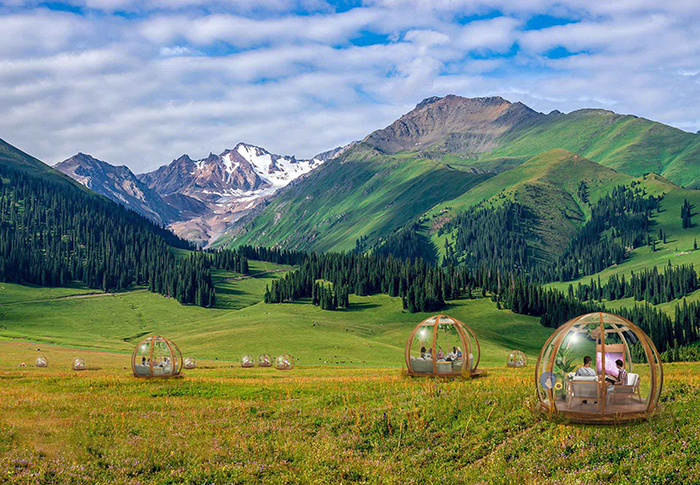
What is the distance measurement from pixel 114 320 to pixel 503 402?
18690cm

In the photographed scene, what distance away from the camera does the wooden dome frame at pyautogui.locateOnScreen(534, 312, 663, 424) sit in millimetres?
24734

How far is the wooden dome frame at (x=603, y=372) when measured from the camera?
24734 millimetres

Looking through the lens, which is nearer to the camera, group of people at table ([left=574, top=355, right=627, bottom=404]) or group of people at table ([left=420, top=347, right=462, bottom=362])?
group of people at table ([left=574, top=355, right=627, bottom=404])

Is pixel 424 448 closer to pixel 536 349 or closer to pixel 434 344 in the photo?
pixel 434 344

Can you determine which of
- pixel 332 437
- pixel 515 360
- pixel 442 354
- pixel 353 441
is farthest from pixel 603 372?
pixel 515 360

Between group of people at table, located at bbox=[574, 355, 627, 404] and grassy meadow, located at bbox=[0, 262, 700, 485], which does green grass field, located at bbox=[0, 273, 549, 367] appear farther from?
group of people at table, located at bbox=[574, 355, 627, 404]

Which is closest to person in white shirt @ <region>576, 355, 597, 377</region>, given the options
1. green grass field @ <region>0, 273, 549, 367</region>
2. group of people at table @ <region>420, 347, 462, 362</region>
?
group of people at table @ <region>420, 347, 462, 362</region>

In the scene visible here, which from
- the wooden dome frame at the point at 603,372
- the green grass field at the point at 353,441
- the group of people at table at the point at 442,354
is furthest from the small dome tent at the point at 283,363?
the wooden dome frame at the point at 603,372

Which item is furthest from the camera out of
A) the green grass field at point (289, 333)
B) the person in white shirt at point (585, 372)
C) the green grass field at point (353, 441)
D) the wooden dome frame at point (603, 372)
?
the green grass field at point (289, 333)

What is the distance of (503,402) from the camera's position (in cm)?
2962

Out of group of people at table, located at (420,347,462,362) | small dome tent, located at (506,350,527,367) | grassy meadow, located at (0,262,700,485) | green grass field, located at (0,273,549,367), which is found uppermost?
group of people at table, located at (420,347,462,362)

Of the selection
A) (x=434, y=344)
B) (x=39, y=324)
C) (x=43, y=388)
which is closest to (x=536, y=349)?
(x=434, y=344)

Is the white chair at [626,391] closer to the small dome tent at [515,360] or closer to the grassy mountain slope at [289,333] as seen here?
the small dome tent at [515,360]

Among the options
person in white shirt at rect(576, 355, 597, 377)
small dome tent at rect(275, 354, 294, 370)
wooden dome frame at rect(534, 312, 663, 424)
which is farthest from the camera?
small dome tent at rect(275, 354, 294, 370)
